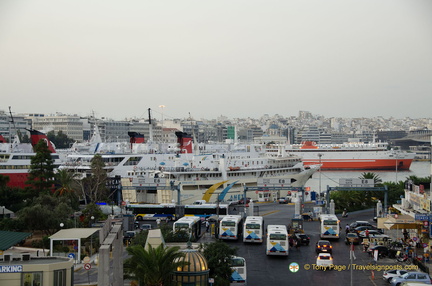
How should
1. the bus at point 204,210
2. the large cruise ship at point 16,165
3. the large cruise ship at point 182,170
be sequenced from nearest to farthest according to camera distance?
the bus at point 204,210, the large cruise ship at point 182,170, the large cruise ship at point 16,165

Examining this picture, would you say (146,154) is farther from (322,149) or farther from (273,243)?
(322,149)

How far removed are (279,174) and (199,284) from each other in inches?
1356

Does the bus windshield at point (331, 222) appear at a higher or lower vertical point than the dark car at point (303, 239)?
higher

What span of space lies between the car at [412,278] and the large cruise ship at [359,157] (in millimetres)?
78206

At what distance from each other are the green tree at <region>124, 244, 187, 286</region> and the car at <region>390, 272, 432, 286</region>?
6047 mm

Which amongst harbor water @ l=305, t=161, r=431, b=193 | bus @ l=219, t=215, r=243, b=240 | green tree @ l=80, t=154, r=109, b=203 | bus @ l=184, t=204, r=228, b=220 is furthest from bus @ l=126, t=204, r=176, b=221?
harbor water @ l=305, t=161, r=431, b=193

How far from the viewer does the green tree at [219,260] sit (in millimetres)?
15060

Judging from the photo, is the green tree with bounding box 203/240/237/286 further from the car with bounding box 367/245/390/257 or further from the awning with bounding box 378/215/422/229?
the awning with bounding box 378/215/422/229

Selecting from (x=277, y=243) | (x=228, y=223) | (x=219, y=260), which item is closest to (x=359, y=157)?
(x=228, y=223)

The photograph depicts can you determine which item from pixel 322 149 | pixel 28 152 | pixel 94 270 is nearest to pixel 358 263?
pixel 94 270

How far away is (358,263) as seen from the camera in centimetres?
1928

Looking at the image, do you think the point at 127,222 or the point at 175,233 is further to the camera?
the point at 127,222

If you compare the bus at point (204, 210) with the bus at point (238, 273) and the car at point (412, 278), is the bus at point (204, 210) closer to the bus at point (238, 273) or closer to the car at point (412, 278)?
the bus at point (238, 273)

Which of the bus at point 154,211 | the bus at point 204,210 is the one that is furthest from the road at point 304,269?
the bus at point 154,211
